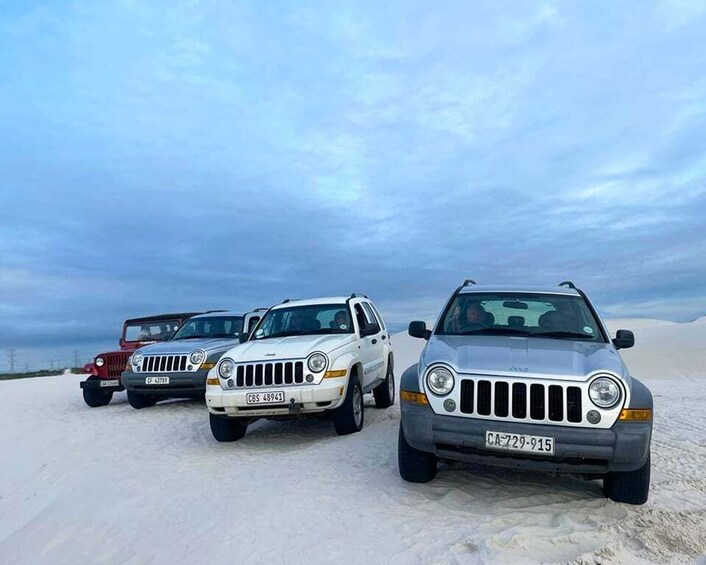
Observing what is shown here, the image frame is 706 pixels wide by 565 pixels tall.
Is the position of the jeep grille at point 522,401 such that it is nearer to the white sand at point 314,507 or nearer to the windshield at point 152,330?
the white sand at point 314,507

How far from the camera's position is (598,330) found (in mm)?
5523

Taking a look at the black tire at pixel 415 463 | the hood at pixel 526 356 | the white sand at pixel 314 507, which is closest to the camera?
the white sand at pixel 314 507

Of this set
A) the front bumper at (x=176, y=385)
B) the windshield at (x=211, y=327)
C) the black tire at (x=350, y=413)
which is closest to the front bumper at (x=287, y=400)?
the black tire at (x=350, y=413)

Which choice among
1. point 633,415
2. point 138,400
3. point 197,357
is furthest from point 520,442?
point 138,400

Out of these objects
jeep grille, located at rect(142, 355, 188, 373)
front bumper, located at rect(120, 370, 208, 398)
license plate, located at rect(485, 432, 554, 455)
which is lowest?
front bumper, located at rect(120, 370, 208, 398)

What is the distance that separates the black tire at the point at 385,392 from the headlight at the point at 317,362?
2711 millimetres

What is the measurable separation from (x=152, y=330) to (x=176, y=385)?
4.16 metres

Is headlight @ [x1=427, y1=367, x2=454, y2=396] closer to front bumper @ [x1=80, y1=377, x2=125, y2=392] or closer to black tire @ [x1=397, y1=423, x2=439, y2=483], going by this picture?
black tire @ [x1=397, y1=423, x2=439, y2=483]

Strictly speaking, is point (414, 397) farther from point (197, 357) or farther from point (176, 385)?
point (176, 385)

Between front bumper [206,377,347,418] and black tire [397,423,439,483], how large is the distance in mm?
1872

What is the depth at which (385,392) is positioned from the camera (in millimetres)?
9500

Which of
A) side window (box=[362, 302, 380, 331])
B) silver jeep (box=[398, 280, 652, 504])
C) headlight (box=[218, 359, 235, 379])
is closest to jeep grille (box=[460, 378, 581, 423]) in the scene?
silver jeep (box=[398, 280, 652, 504])

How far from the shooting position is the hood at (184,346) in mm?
9836

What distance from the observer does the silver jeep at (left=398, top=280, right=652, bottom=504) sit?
4109 mm
